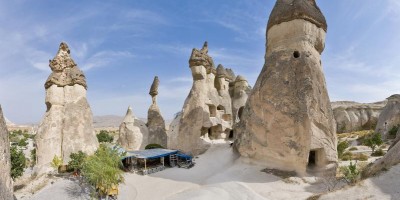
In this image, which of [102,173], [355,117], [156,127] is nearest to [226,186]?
[102,173]

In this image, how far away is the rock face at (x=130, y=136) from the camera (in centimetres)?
2545

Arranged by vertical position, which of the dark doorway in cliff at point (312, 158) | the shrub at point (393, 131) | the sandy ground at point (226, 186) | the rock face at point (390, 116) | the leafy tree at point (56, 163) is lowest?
the sandy ground at point (226, 186)

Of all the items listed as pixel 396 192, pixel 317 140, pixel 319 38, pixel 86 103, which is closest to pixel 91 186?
pixel 86 103

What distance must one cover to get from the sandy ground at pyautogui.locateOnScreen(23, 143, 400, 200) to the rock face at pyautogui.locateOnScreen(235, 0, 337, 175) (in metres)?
0.86

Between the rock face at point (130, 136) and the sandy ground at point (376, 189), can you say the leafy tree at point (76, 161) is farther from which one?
the sandy ground at point (376, 189)

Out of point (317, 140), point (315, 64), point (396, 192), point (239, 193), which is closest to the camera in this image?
point (396, 192)

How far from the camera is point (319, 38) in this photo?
47.4ft

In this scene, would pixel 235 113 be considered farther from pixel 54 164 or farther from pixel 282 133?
pixel 54 164

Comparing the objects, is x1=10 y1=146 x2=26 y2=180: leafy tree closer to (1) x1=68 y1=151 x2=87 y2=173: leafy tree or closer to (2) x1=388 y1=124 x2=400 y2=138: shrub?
(1) x1=68 y1=151 x2=87 y2=173: leafy tree

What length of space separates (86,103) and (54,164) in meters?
3.99

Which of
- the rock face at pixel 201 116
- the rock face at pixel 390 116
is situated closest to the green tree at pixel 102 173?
the rock face at pixel 201 116

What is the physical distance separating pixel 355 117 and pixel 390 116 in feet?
43.0

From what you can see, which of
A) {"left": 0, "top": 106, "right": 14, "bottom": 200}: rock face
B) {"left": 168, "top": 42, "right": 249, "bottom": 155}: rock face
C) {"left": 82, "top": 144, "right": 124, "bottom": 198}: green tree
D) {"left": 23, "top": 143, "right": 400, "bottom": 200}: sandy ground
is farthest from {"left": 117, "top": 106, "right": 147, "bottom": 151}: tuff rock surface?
{"left": 0, "top": 106, "right": 14, "bottom": 200}: rock face

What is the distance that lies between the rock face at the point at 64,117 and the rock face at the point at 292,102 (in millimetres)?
9075
